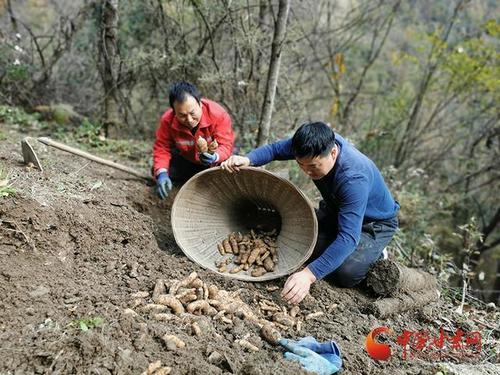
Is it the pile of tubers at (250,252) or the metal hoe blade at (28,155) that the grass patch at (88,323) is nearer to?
the pile of tubers at (250,252)

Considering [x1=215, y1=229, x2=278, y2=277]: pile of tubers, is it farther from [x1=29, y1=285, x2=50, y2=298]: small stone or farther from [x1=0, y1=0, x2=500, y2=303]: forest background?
[x1=0, y1=0, x2=500, y2=303]: forest background

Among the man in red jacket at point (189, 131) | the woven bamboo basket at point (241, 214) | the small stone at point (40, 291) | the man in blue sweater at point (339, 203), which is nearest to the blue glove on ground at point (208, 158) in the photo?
the man in red jacket at point (189, 131)

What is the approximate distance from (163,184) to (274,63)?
1.66m

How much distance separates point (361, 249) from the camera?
3312 mm

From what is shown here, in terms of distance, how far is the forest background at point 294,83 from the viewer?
572cm

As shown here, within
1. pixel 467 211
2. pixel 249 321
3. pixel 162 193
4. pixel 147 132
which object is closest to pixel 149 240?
pixel 162 193

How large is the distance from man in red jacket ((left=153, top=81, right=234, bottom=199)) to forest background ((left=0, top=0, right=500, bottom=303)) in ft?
2.96

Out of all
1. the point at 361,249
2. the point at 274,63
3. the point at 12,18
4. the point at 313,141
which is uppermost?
the point at 274,63

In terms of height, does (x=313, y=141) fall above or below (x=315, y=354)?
above

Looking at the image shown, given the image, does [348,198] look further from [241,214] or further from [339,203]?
[241,214]

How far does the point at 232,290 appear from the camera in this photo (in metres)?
3.05

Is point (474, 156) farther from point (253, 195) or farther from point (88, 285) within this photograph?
point (88, 285)

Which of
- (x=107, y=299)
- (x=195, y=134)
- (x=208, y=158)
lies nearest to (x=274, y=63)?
(x=195, y=134)

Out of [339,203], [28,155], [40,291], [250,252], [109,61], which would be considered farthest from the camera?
[109,61]
